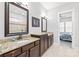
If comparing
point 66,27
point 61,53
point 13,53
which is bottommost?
point 61,53

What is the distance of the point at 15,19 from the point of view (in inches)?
106

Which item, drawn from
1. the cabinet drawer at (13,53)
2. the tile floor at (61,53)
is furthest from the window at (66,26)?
the cabinet drawer at (13,53)

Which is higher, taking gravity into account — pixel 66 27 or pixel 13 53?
pixel 66 27

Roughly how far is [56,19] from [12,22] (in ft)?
14.4

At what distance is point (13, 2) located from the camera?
2.56m

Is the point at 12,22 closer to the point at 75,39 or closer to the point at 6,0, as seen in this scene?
the point at 6,0

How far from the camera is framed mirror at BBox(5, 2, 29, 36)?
230 centimetres

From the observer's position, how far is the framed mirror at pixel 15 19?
2.30m

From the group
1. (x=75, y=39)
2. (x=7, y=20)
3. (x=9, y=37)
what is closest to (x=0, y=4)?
(x=7, y=20)

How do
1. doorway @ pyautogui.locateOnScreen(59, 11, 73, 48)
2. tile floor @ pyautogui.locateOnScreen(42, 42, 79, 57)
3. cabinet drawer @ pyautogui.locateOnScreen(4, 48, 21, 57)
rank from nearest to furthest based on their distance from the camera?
cabinet drawer @ pyautogui.locateOnScreen(4, 48, 21, 57) → tile floor @ pyautogui.locateOnScreen(42, 42, 79, 57) → doorway @ pyautogui.locateOnScreen(59, 11, 73, 48)

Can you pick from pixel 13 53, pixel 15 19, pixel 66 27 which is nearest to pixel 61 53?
pixel 15 19

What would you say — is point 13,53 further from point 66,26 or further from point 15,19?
point 66,26

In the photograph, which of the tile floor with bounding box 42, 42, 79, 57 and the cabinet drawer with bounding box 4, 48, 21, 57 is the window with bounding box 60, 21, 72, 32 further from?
the cabinet drawer with bounding box 4, 48, 21, 57

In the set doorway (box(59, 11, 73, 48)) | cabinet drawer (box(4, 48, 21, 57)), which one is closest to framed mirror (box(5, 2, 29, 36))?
cabinet drawer (box(4, 48, 21, 57))
